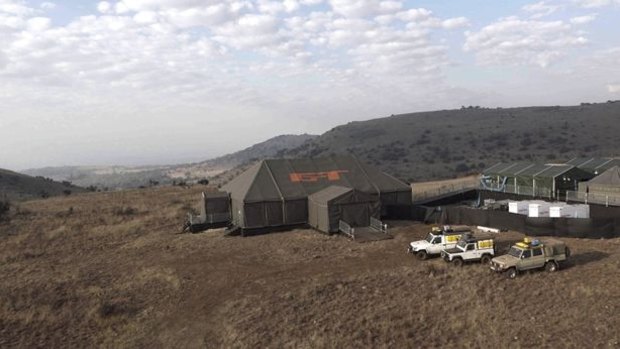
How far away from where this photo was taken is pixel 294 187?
3969cm

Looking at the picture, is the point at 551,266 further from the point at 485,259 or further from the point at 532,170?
the point at 532,170

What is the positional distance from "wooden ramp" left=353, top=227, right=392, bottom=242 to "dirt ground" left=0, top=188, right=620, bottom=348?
888mm

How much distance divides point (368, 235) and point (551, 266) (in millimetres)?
13034

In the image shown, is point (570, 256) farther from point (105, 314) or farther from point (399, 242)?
point (105, 314)

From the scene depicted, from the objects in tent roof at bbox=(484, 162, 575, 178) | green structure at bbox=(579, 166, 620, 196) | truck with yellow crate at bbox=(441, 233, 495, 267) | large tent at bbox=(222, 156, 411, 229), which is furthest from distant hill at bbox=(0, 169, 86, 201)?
green structure at bbox=(579, 166, 620, 196)

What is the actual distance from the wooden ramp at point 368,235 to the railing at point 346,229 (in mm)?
374

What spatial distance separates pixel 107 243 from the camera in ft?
120

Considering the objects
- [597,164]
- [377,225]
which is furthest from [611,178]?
[377,225]

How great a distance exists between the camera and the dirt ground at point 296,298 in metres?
18.6

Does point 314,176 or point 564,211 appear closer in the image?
point 564,211

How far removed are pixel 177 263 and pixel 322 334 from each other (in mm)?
14047

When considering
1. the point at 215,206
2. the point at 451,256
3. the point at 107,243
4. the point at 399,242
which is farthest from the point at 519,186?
the point at 107,243

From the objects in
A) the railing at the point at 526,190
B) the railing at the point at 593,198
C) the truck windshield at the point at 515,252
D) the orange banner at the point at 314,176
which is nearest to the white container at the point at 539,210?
the railing at the point at 593,198

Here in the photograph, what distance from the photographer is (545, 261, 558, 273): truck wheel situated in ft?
77.9
